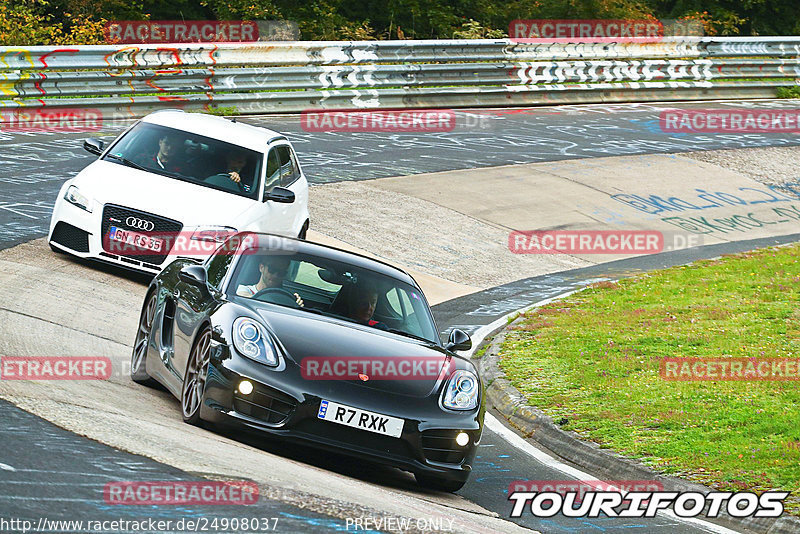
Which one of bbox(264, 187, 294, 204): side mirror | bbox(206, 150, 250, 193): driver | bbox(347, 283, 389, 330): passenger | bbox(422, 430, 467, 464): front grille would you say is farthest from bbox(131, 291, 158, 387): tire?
bbox(206, 150, 250, 193): driver

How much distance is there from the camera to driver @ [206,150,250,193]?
13.0 metres

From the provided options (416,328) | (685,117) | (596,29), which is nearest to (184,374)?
(416,328)

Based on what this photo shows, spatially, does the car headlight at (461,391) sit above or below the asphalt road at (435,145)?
above

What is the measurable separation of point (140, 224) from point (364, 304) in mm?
4649

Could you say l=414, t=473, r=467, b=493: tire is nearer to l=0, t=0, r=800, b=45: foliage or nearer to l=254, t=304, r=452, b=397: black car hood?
l=254, t=304, r=452, b=397: black car hood

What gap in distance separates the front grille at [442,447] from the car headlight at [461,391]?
0.71ft

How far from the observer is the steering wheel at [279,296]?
25.8 ft

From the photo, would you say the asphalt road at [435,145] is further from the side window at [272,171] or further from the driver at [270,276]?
the driver at [270,276]

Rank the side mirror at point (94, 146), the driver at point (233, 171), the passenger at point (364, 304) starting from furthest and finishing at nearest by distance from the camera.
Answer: the side mirror at point (94, 146) → the driver at point (233, 171) → the passenger at point (364, 304)

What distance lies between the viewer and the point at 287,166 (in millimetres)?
14234

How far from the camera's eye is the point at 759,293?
47.5 ft

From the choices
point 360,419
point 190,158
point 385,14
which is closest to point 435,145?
point 190,158

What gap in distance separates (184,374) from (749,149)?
66.5ft

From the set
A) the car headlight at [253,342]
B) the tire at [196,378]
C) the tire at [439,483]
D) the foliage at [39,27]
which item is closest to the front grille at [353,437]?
the tire at [439,483]
